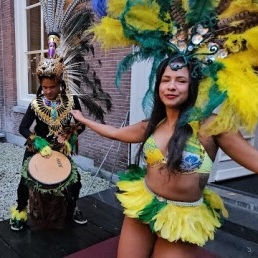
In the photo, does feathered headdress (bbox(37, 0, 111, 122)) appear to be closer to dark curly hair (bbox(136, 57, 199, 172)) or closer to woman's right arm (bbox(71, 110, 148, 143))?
woman's right arm (bbox(71, 110, 148, 143))

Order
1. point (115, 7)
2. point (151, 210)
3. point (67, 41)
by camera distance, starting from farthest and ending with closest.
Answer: point (67, 41) → point (115, 7) → point (151, 210)

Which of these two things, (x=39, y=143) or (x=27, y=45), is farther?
(x=27, y=45)

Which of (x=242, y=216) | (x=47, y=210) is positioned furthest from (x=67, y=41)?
(x=242, y=216)

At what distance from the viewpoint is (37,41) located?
702 cm

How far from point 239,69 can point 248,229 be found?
6.20ft

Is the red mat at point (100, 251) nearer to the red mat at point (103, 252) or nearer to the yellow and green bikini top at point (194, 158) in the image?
the red mat at point (103, 252)

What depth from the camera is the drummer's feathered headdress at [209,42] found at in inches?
54.7

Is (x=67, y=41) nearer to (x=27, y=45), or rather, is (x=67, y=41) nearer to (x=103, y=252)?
(x=103, y=252)

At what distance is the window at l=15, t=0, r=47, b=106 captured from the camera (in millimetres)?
6992

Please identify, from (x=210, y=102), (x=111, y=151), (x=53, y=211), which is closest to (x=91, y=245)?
(x=53, y=211)

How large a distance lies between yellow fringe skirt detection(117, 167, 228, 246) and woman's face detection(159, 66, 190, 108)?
48cm

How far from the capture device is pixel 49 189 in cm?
261

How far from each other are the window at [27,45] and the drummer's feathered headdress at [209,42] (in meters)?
5.54

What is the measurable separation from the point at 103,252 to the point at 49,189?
0.68m
